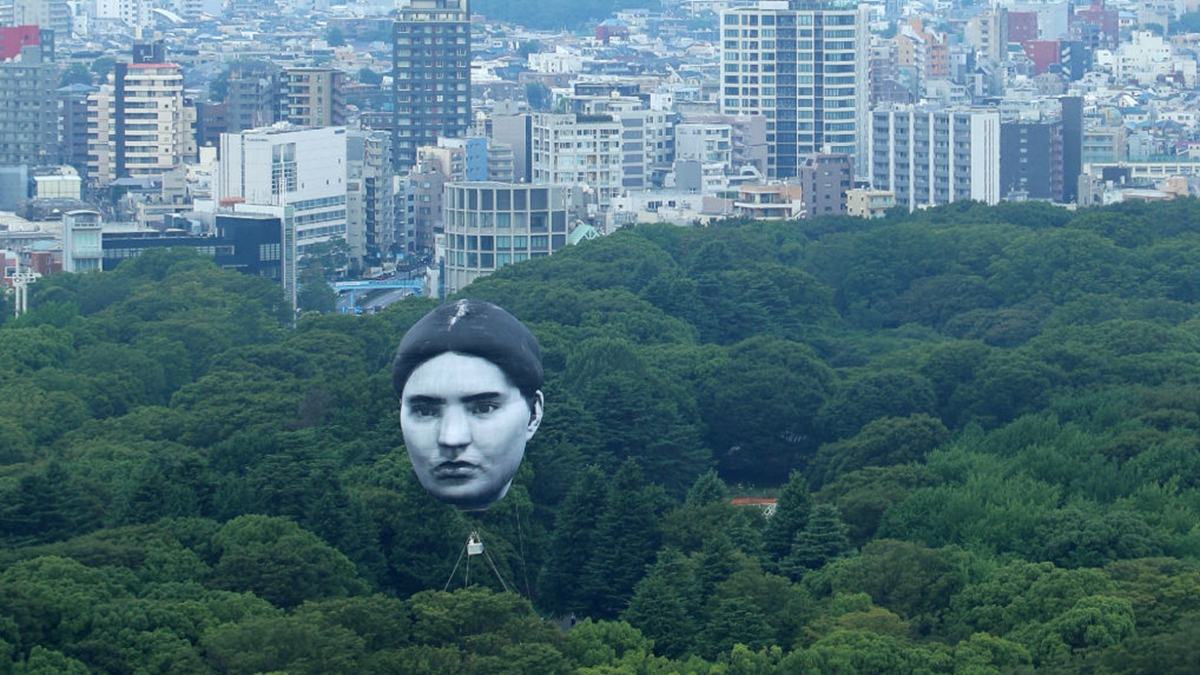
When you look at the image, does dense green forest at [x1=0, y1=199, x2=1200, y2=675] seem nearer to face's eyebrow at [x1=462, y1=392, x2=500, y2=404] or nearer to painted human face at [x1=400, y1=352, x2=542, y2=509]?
painted human face at [x1=400, y1=352, x2=542, y2=509]

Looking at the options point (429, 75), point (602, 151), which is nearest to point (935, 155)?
point (602, 151)

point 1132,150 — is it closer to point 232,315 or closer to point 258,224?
point 258,224

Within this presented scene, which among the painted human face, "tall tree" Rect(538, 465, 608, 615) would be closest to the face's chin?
the painted human face

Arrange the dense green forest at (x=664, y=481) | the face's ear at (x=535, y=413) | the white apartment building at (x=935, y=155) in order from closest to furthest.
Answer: the face's ear at (x=535, y=413) → the dense green forest at (x=664, y=481) → the white apartment building at (x=935, y=155)

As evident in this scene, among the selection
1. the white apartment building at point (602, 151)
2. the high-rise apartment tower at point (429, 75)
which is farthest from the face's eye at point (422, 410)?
the high-rise apartment tower at point (429, 75)

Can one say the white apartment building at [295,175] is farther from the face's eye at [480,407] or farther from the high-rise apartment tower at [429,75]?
the face's eye at [480,407]
